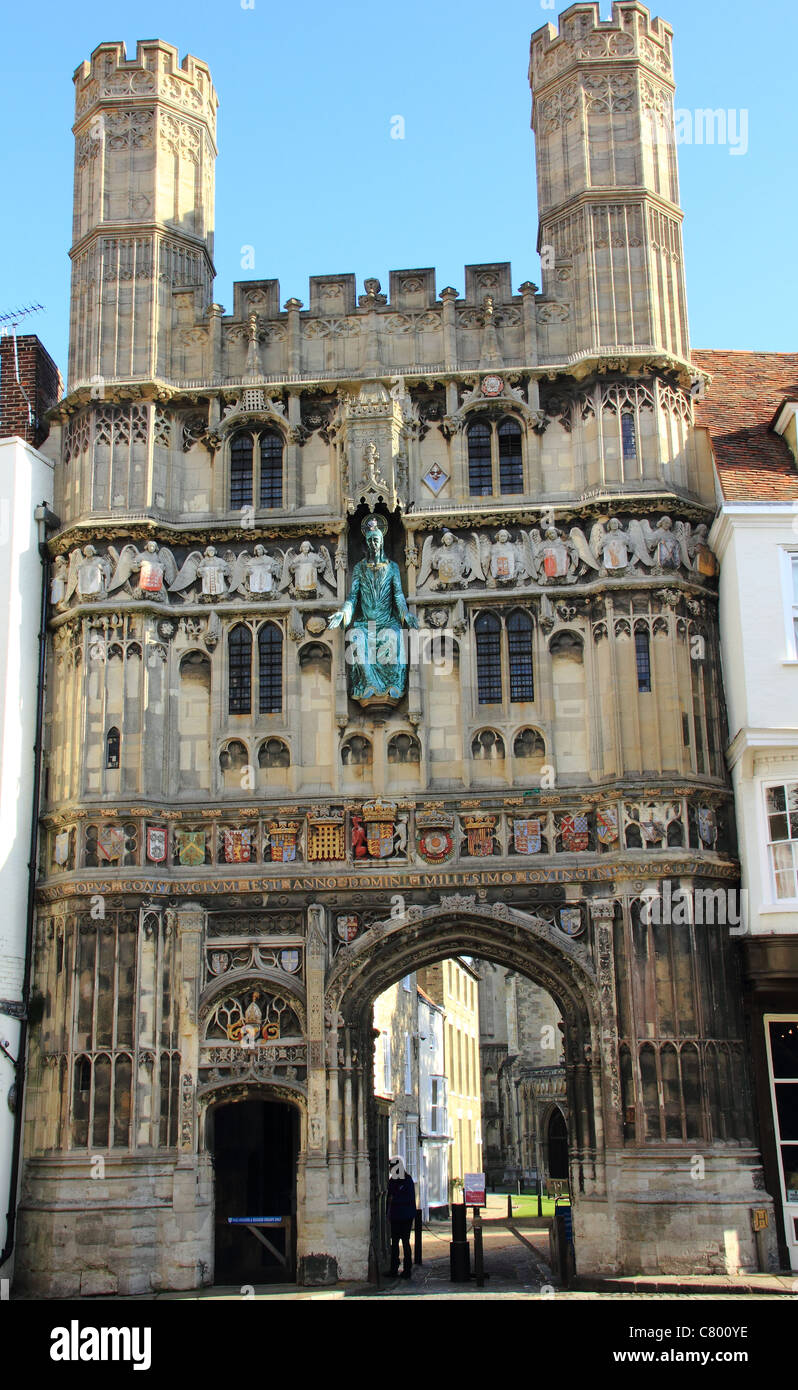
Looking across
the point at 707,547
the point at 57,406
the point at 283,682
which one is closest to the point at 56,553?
the point at 57,406

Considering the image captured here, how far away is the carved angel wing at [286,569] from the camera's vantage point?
26.8 meters

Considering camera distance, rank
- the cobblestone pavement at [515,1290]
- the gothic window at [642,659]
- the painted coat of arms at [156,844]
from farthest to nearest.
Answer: the gothic window at [642,659] < the painted coat of arms at [156,844] < the cobblestone pavement at [515,1290]

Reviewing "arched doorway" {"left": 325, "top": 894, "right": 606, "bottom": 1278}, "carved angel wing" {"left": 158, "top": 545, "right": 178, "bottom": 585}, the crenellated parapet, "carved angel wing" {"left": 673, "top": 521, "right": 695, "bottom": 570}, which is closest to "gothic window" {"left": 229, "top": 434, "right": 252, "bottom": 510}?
"carved angel wing" {"left": 158, "top": 545, "right": 178, "bottom": 585}

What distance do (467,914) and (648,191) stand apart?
1308 cm

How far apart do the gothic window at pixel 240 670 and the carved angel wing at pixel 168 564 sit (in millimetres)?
1414

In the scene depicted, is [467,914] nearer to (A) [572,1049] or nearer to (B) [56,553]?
(A) [572,1049]

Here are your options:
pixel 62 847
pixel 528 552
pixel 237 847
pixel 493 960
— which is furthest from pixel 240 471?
pixel 493 960

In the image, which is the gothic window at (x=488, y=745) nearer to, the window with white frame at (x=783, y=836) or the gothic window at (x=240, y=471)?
the window with white frame at (x=783, y=836)

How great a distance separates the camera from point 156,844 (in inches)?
997

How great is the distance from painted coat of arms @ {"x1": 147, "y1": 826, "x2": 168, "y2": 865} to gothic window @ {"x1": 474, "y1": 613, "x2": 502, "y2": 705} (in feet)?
18.6

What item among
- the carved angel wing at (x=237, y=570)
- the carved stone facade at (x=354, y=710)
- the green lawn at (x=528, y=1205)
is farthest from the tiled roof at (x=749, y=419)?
the green lawn at (x=528, y=1205)

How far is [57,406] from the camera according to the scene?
28062 mm

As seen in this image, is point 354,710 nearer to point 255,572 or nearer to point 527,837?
point 255,572

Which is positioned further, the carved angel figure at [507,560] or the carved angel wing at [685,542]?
the carved angel figure at [507,560]
